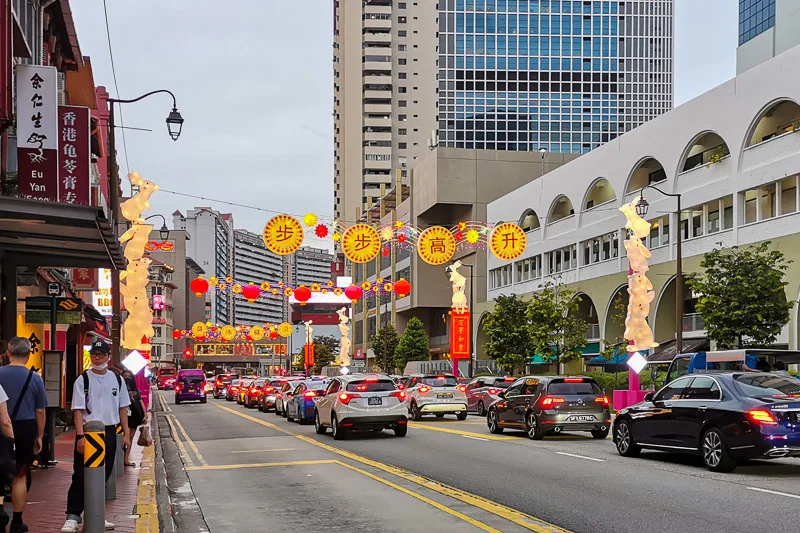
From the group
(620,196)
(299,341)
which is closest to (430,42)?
(299,341)

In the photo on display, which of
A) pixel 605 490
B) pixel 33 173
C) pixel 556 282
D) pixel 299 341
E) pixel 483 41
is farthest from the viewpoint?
pixel 299 341

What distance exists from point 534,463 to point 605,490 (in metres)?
4.07

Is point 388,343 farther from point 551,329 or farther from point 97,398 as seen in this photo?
point 97,398

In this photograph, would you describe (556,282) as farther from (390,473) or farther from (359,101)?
(359,101)

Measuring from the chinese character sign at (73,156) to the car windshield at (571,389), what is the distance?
11505 mm

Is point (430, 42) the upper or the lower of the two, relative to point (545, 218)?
upper

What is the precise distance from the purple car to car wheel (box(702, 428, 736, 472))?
4579 cm

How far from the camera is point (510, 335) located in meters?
50.9

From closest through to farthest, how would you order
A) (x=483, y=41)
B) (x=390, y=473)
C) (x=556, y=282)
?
(x=390, y=473) < (x=556, y=282) < (x=483, y=41)

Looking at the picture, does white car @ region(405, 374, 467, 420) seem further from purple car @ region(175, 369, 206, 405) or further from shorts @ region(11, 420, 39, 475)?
purple car @ region(175, 369, 206, 405)

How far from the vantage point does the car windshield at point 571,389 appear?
2294cm

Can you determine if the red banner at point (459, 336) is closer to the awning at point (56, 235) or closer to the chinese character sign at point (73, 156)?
the chinese character sign at point (73, 156)

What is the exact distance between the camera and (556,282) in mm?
64500

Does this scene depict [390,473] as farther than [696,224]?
No
